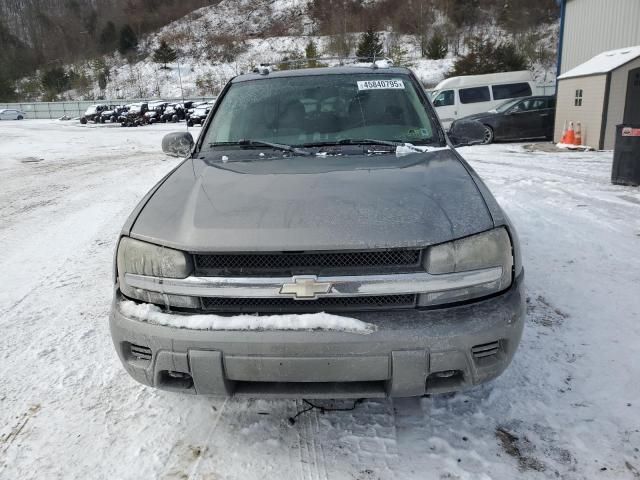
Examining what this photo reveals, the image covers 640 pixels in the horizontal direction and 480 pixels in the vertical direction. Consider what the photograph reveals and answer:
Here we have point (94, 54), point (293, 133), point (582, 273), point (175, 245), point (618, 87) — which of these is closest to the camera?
point (175, 245)

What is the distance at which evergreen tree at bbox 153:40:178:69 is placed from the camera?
6519cm

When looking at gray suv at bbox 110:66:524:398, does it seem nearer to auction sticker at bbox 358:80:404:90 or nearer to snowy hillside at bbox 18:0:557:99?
auction sticker at bbox 358:80:404:90

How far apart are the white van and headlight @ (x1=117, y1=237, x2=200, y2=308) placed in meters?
16.7

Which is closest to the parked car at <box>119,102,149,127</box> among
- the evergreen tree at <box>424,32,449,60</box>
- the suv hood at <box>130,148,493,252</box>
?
the evergreen tree at <box>424,32,449,60</box>

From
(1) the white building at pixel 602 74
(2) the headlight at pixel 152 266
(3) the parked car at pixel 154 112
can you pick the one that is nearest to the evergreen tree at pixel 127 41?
(3) the parked car at pixel 154 112

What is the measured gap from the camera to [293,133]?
10.6 feet

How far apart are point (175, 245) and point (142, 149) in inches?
628

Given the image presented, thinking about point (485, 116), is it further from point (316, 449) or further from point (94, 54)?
point (94, 54)

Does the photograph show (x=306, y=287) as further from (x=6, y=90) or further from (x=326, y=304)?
(x=6, y=90)

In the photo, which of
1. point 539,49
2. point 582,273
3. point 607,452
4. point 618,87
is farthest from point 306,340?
point 539,49

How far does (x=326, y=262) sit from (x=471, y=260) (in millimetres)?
587

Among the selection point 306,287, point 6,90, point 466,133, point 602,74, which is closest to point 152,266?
point 306,287

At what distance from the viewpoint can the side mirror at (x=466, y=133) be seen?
11.6 feet

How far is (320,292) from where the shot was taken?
6.34 ft
